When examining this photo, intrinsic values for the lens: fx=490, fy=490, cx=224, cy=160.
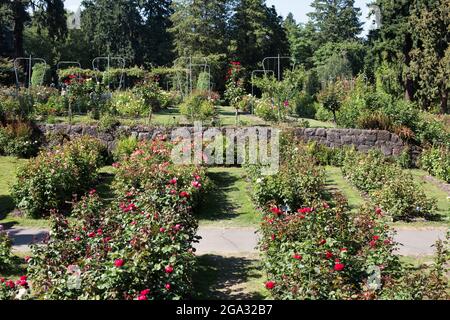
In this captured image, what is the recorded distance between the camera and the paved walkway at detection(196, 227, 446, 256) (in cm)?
631

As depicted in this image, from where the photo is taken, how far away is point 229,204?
8.64m

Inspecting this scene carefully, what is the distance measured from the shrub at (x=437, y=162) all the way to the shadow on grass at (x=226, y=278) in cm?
617

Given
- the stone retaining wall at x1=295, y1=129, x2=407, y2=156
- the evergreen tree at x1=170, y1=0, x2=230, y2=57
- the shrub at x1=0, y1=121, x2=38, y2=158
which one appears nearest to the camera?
the shrub at x1=0, y1=121, x2=38, y2=158

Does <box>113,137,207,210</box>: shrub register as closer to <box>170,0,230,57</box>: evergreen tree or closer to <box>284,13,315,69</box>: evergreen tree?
<box>170,0,230,57</box>: evergreen tree

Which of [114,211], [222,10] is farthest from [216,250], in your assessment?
[222,10]

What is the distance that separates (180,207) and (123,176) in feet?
9.91

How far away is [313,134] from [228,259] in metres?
7.07

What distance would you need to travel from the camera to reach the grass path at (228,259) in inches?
200

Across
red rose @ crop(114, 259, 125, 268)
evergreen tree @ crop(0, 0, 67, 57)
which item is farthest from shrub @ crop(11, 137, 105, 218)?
evergreen tree @ crop(0, 0, 67, 57)

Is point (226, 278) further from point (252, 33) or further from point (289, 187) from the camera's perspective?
point (252, 33)

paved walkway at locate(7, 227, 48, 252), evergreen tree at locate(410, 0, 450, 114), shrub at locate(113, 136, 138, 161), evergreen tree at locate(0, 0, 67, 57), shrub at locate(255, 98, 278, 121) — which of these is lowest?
paved walkway at locate(7, 227, 48, 252)

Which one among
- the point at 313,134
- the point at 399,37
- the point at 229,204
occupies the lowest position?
the point at 229,204

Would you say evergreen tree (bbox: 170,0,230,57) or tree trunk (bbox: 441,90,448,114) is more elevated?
evergreen tree (bbox: 170,0,230,57)

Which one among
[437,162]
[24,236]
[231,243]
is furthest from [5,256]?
[437,162]
